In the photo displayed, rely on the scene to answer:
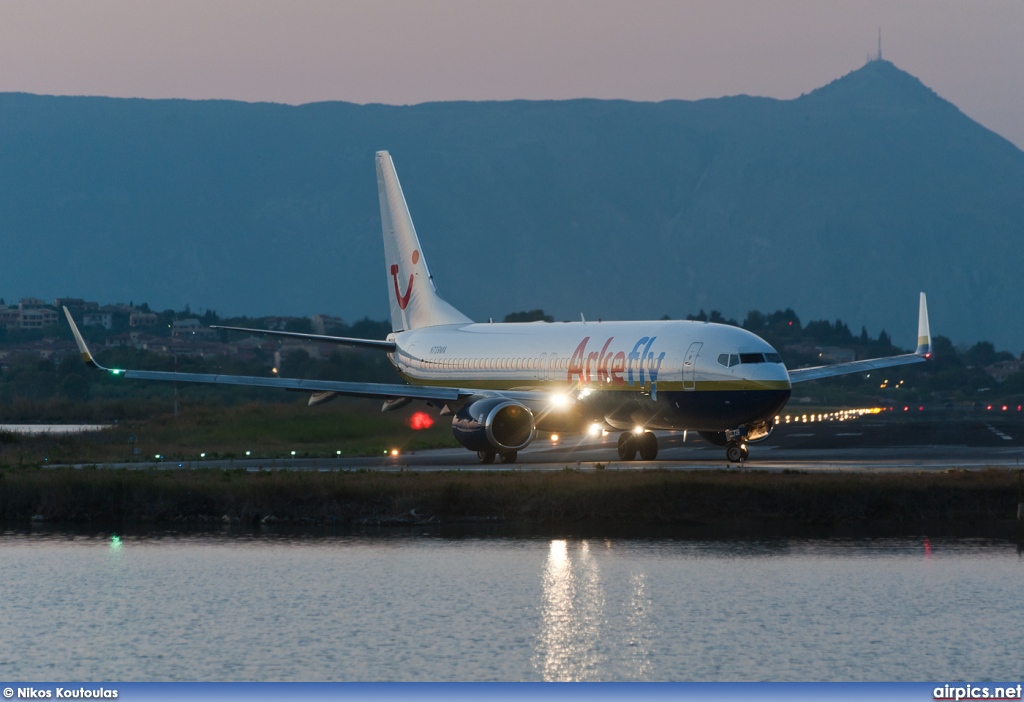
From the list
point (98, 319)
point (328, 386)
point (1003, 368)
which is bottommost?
point (328, 386)

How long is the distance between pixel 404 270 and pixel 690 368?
760 inches

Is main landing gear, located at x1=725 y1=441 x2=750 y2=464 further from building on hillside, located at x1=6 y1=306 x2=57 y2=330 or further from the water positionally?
building on hillside, located at x1=6 y1=306 x2=57 y2=330

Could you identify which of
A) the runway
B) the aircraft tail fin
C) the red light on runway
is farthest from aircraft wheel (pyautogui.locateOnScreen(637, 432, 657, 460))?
the aircraft tail fin

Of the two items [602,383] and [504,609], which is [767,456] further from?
[504,609]

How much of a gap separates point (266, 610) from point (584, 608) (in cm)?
515

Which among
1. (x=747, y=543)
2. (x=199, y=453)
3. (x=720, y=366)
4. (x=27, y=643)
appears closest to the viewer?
(x=27, y=643)

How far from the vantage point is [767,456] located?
45.4 m

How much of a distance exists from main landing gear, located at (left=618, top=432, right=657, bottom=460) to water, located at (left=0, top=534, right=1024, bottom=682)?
13753 mm

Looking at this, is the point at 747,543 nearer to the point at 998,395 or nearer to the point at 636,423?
the point at 636,423

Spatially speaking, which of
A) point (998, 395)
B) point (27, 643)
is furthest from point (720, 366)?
point (998, 395)

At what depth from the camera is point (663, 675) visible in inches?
749

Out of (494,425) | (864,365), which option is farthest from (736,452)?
(864,365)

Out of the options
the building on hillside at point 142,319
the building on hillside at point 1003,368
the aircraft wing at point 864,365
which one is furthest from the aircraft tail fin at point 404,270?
the building on hillside at point 1003,368

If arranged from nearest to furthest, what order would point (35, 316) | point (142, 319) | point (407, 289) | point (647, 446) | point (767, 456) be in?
point (647, 446)
point (767, 456)
point (407, 289)
point (142, 319)
point (35, 316)
